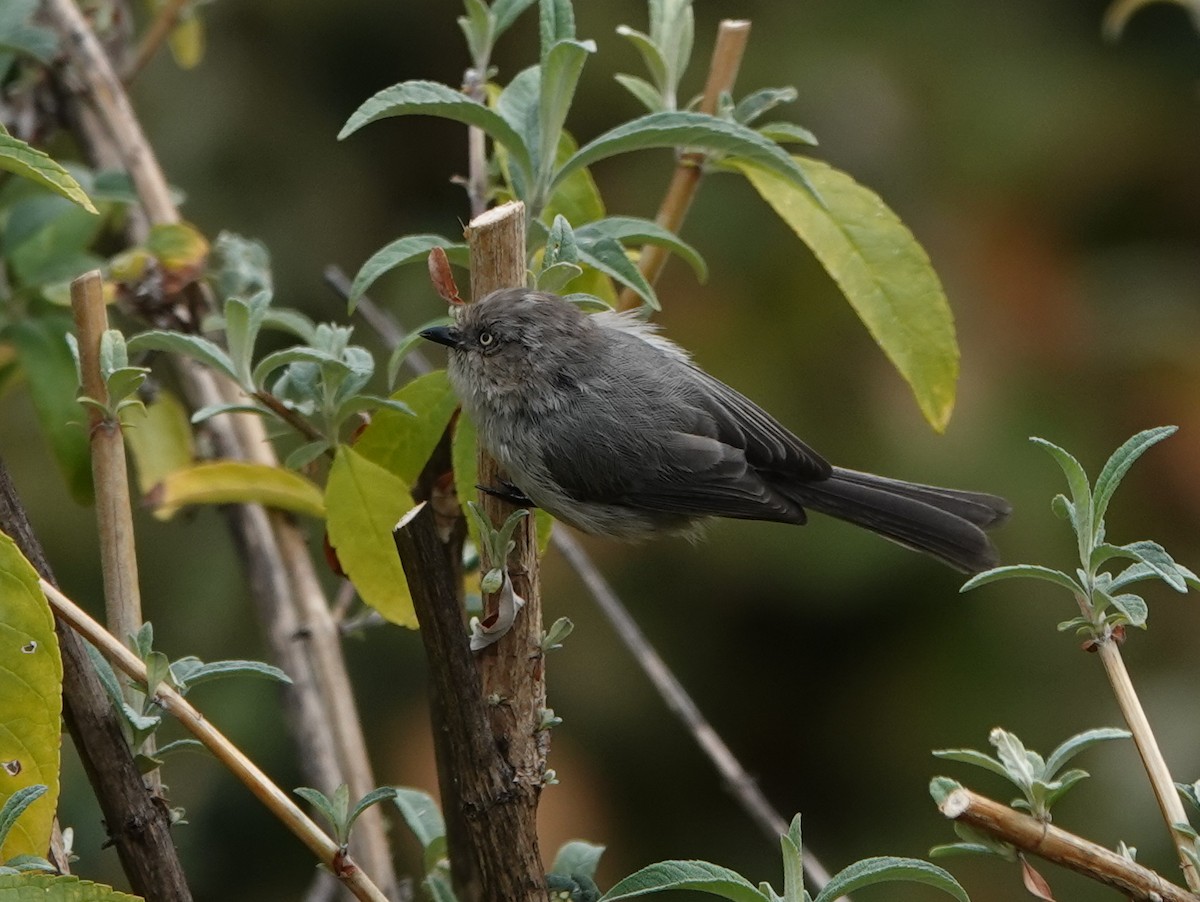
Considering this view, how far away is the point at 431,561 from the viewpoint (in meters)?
1.56

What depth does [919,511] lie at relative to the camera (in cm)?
308

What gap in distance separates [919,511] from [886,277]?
1.06 m

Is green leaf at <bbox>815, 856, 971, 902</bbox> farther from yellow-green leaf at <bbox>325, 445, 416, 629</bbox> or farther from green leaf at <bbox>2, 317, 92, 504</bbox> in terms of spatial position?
green leaf at <bbox>2, 317, 92, 504</bbox>

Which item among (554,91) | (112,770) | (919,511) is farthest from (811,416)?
(112,770)

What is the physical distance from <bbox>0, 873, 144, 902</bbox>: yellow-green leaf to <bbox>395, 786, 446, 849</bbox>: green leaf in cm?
73

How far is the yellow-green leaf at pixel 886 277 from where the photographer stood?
6.91 ft

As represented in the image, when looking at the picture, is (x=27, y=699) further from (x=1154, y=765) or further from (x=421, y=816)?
(x=1154, y=765)

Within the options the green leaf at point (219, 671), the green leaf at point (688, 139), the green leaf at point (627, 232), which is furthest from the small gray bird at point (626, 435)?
the green leaf at point (219, 671)

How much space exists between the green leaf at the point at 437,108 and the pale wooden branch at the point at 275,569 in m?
0.89

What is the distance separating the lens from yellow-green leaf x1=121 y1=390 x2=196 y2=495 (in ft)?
8.39

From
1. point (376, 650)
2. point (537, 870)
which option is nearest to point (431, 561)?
point (537, 870)

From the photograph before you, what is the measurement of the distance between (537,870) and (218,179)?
380 centimetres

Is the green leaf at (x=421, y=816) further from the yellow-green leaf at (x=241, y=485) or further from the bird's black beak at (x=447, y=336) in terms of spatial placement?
the bird's black beak at (x=447, y=336)

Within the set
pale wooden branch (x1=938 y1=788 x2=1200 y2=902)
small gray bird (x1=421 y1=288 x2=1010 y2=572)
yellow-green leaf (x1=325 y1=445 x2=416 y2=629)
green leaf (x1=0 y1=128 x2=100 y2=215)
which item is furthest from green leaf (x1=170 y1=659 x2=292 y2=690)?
small gray bird (x1=421 y1=288 x2=1010 y2=572)
